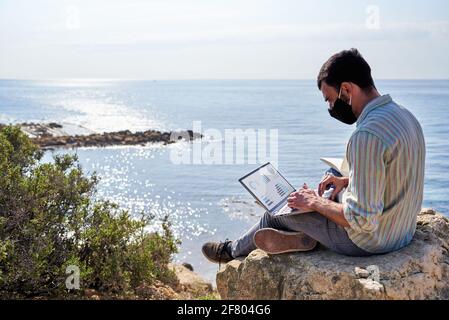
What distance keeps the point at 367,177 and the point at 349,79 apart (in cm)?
77

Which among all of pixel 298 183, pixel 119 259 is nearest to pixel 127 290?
pixel 119 259

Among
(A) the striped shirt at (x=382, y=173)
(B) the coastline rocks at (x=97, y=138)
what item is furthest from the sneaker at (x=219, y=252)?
(B) the coastline rocks at (x=97, y=138)

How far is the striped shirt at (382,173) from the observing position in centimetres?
407

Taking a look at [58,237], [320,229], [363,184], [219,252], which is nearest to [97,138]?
[58,237]

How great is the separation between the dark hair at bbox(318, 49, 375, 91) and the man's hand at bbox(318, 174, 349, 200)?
2.62 feet

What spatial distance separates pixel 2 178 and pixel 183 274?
5003 millimetres

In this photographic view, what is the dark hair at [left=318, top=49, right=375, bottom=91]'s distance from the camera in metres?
4.27

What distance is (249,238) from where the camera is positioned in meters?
5.19

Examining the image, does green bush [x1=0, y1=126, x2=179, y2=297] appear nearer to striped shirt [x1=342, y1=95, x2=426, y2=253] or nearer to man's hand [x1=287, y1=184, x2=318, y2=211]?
man's hand [x1=287, y1=184, x2=318, y2=211]

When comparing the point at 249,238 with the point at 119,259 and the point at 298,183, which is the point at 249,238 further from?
the point at 298,183

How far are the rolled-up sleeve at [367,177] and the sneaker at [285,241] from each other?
70 centimetres

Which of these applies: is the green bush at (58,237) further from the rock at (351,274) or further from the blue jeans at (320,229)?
the blue jeans at (320,229)

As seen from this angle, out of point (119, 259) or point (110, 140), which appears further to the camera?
point (110, 140)

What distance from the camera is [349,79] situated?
4.32 m
